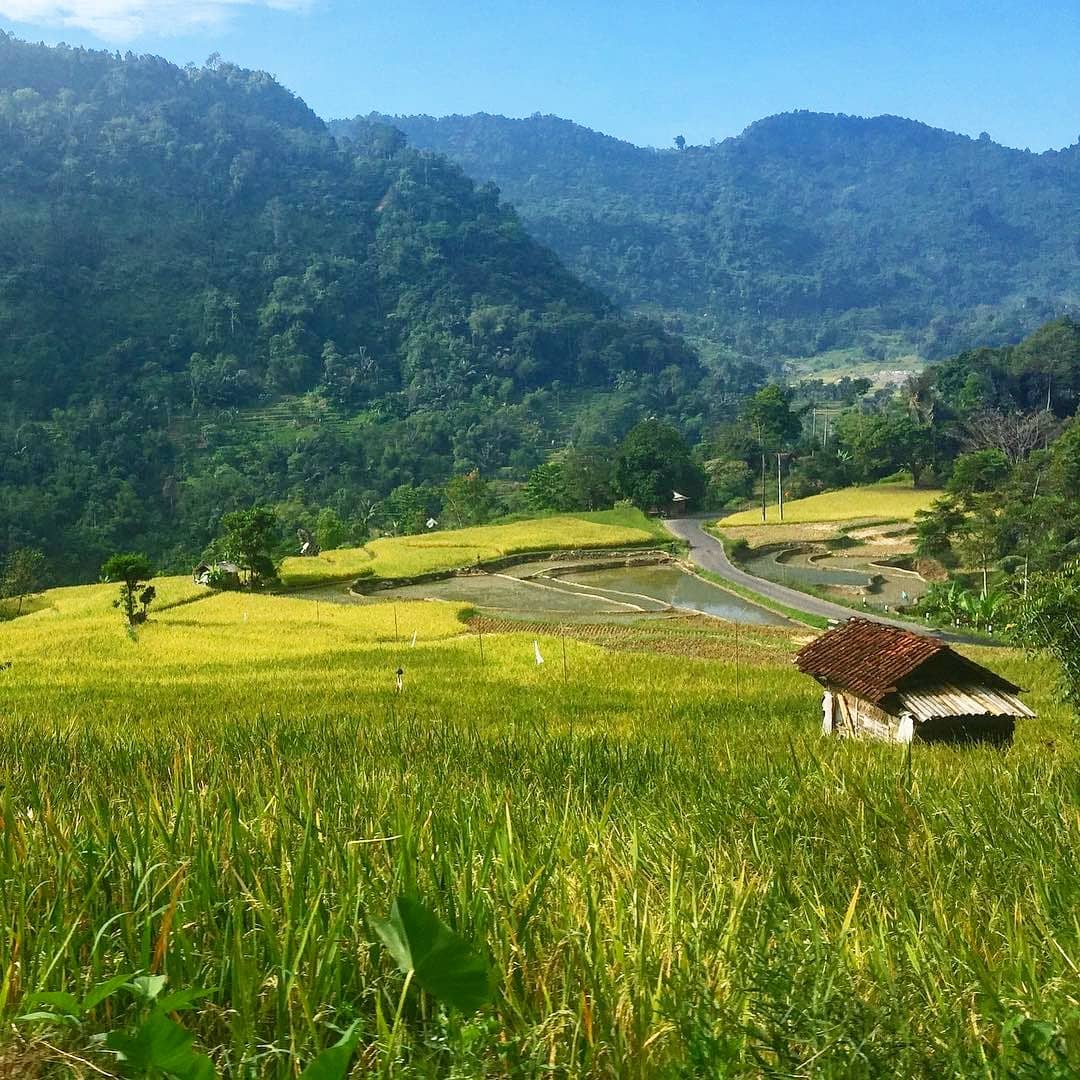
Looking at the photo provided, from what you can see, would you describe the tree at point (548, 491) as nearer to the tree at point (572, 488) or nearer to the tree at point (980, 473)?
the tree at point (572, 488)

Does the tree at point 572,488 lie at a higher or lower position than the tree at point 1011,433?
lower

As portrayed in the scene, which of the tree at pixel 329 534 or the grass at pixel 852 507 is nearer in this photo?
the grass at pixel 852 507

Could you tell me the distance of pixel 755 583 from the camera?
36.8 metres

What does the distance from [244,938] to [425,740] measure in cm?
500

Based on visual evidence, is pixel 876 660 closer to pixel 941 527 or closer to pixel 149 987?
pixel 149 987

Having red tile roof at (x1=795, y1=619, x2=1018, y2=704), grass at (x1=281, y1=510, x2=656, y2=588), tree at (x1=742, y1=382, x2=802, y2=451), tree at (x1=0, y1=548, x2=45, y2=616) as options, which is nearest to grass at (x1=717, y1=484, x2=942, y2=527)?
grass at (x1=281, y1=510, x2=656, y2=588)

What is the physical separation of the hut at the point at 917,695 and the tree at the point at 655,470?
152 ft

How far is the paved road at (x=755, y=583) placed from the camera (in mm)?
29062

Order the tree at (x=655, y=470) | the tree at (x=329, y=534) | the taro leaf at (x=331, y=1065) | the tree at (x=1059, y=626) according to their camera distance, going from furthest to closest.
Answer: the tree at (x=655, y=470), the tree at (x=329, y=534), the tree at (x=1059, y=626), the taro leaf at (x=331, y=1065)

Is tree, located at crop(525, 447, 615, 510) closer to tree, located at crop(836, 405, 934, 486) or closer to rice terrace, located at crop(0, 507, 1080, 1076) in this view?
tree, located at crop(836, 405, 934, 486)

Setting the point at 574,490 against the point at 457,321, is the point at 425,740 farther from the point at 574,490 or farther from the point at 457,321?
the point at 457,321

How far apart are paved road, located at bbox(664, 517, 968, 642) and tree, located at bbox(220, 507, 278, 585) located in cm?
1777

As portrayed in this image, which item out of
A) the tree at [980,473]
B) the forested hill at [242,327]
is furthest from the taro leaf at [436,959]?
the forested hill at [242,327]

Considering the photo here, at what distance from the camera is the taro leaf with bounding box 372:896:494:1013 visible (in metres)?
1.09
